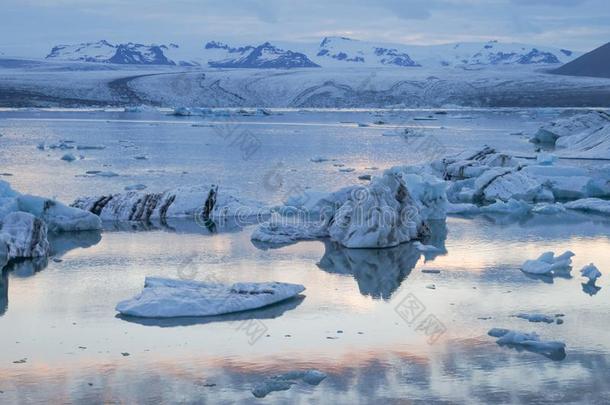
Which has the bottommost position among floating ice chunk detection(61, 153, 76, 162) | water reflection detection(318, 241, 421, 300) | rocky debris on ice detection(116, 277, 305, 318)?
floating ice chunk detection(61, 153, 76, 162)

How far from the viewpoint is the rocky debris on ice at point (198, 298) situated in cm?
611

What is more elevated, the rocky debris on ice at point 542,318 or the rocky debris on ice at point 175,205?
the rocky debris on ice at point 542,318

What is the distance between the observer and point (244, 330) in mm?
5777

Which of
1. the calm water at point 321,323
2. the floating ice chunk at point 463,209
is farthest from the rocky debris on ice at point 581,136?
the calm water at point 321,323

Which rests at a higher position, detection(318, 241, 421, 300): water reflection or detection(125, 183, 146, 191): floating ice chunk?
detection(318, 241, 421, 300): water reflection

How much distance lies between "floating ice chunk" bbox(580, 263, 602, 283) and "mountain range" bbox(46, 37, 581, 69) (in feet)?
285

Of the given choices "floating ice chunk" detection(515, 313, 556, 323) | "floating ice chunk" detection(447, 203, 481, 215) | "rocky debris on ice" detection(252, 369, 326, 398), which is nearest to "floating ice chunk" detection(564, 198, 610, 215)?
"floating ice chunk" detection(447, 203, 481, 215)

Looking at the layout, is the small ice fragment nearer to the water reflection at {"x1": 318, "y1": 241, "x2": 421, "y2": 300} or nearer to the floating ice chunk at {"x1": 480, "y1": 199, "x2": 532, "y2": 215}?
the water reflection at {"x1": 318, "y1": 241, "x2": 421, "y2": 300}

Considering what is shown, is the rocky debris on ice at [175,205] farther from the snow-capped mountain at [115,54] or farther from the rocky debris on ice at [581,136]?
the snow-capped mountain at [115,54]

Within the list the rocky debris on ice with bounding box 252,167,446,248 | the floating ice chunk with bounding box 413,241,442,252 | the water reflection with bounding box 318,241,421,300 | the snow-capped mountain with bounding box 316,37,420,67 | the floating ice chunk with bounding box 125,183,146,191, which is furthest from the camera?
the snow-capped mountain with bounding box 316,37,420,67

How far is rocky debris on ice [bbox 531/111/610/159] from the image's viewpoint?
19.5 metres

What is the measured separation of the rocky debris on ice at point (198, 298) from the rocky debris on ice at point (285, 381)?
139 centimetres

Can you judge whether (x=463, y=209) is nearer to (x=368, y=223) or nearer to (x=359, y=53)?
(x=368, y=223)

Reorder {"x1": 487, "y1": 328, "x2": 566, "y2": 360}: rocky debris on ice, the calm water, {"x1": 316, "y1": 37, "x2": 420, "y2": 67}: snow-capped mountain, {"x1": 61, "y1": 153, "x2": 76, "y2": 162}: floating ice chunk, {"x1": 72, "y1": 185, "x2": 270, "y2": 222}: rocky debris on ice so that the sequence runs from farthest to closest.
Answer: {"x1": 316, "y1": 37, "x2": 420, "y2": 67}: snow-capped mountain → {"x1": 61, "y1": 153, "x2": 76, "y2": 162}: floating ice chunk → {"x1": 72, "y1": 185, "x2": 270, "y2": 222}: rocky debris on ice → {"x1": 487, "y1": 328, "x2": 566, "y2": 360}: rocky debris on ice → the calm water
